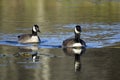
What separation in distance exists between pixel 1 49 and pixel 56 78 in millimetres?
8128

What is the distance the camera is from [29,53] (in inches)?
873

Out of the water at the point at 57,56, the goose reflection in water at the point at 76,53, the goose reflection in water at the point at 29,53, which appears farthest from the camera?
the goose reflection in water at the point at 29,53

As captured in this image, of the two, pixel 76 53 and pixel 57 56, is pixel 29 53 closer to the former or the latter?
pixel 57 56

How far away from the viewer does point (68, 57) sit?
68.7ft

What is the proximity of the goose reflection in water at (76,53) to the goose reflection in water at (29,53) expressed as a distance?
147cm

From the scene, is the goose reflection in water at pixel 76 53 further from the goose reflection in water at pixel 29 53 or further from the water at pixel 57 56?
the goose reflection in water at pixel 29 53

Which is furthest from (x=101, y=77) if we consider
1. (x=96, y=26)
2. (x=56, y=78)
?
(x=96, y=26)

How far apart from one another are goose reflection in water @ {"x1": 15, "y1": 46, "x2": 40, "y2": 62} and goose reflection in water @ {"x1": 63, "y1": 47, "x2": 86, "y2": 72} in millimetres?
1468

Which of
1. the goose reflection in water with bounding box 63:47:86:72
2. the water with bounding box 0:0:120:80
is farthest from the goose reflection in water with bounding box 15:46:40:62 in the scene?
the goose reflection in water with bounding box 63:47:86:72

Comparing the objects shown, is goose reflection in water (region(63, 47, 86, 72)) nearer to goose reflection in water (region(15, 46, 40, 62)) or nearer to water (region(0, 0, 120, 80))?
Result: water (region(0, 0, 120, 80))

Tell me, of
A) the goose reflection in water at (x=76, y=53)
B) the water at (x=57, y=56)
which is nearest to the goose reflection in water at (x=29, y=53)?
the water at (x=57, y=56)

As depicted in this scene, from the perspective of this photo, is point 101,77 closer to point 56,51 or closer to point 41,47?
point 56,51

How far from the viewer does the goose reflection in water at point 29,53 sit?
20.6m

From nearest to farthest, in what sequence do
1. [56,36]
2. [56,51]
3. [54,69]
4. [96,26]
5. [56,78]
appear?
[56,78] → [54,69] → [56,51] → [56,36] → [96,26]
